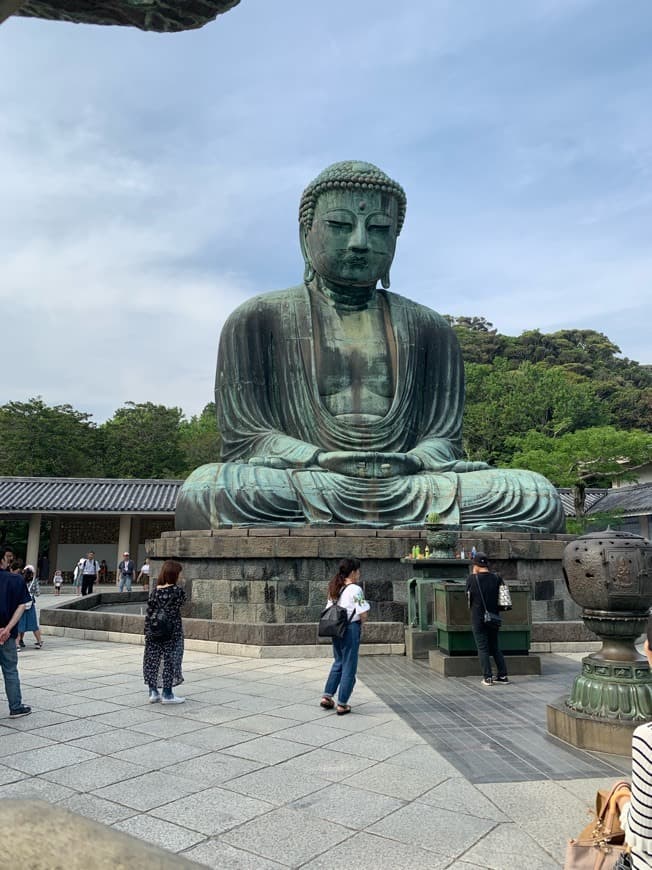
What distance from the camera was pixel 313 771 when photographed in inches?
142

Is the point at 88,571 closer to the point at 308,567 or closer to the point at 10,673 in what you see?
the point at 308,567

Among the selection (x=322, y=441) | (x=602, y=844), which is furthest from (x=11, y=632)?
(x=322, y=441)

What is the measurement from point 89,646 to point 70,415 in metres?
24.3

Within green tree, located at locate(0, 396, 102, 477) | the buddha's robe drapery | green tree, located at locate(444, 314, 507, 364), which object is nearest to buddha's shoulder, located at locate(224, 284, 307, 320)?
the buddha's robe drapery

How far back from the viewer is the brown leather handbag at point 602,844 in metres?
1.88

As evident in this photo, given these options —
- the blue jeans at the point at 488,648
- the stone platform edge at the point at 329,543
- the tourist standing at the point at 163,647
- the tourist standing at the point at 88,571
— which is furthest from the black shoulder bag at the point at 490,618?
the tourist standing at the point at 88,571

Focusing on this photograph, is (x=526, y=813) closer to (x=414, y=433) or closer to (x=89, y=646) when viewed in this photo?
(x=89, y=646)

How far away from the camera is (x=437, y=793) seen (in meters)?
3.29

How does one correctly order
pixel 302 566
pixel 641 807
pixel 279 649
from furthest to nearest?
1. pixel 302 566
2. pixel 279 649
3. pixel 641 807

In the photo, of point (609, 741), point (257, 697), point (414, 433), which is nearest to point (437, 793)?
point (609, 741)

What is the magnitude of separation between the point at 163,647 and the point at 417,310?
25.8ft

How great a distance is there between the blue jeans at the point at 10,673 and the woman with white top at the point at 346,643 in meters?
2.16

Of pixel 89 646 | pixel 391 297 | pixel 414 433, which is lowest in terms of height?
pixel 89 646

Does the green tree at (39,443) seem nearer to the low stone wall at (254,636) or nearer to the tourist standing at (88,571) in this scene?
the tourist standing at (88,571)
